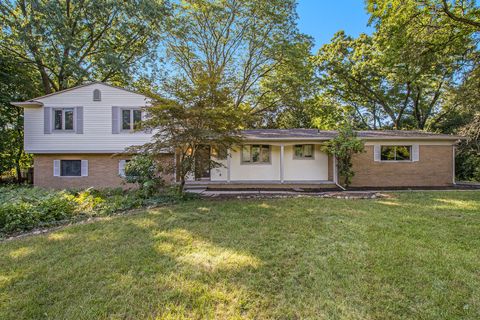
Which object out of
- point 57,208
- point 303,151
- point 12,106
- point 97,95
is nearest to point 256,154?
point 303,151

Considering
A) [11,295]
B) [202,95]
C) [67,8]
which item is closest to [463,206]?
[202,95]

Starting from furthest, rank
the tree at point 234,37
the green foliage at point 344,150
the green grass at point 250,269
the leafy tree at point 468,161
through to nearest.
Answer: the tree at point 234,37
the leafy tree at point 468,161
the green foliage at point 344,150
the green grass at point 250,269

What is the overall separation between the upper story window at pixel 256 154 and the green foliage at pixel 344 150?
3220 mm

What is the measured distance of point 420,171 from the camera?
12.0 metres

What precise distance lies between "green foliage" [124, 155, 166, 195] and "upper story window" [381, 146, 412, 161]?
11522 mm

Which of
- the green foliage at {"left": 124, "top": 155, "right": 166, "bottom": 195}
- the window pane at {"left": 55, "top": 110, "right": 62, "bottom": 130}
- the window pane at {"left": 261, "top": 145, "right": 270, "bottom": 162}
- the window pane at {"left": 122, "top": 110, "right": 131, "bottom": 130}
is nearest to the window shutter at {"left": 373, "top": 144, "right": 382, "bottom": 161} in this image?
the window pane at {"left": 261, "top": 145, "right": 270, "bottom": 162}

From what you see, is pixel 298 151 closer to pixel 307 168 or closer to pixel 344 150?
pixel 307 168

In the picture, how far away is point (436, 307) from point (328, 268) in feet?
4.04

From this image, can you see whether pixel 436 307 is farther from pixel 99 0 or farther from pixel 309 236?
pixel 99 0

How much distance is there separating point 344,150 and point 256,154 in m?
4.62

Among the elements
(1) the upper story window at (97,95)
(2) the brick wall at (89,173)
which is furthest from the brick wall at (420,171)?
(1) the upper story window at (97,95)

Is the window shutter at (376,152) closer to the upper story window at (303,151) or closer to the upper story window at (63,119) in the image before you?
the upper story window at (303,151)

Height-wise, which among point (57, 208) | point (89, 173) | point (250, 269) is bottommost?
point (250, 269)

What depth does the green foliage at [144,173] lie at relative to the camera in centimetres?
822
